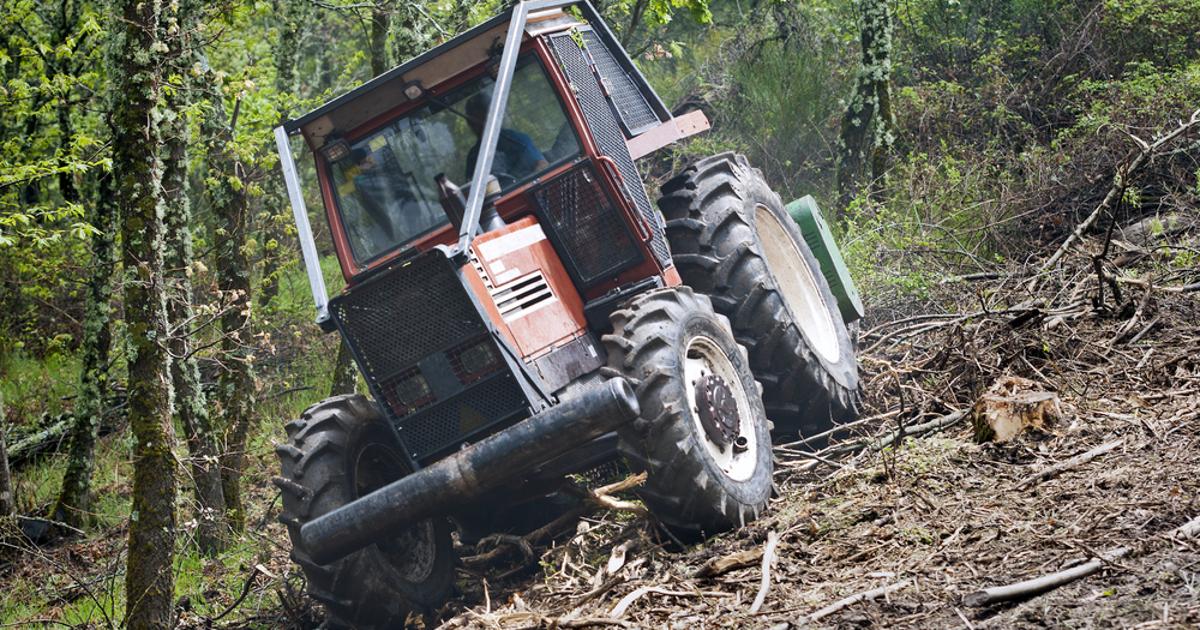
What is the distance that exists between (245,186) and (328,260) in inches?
320

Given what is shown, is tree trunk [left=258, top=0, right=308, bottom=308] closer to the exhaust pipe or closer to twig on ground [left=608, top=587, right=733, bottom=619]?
the exhaust pipe

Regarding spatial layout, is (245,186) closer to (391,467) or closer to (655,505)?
(391,467)

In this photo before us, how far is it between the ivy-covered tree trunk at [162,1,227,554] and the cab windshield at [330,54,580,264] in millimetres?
1152

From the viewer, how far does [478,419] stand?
22.6 feet

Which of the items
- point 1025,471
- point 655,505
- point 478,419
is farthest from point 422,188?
point 1025,471

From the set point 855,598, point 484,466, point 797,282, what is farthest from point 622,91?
point 855,598

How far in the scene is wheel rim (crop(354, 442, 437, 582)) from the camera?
24.4 feet

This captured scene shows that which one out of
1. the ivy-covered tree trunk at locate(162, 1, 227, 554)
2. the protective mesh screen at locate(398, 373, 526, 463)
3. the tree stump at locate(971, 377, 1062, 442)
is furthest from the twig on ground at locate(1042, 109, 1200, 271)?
the ivy-covered tree trunk at locate(162, 1, 227, 554)

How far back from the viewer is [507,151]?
780cm

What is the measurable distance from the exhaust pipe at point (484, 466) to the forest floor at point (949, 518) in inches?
24.5

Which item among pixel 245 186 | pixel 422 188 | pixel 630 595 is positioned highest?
pixel 245 186

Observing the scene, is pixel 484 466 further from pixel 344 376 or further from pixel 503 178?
pixel 344 376

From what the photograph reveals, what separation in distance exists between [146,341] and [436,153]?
6.82 ft

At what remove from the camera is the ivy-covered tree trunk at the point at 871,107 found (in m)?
14.6
